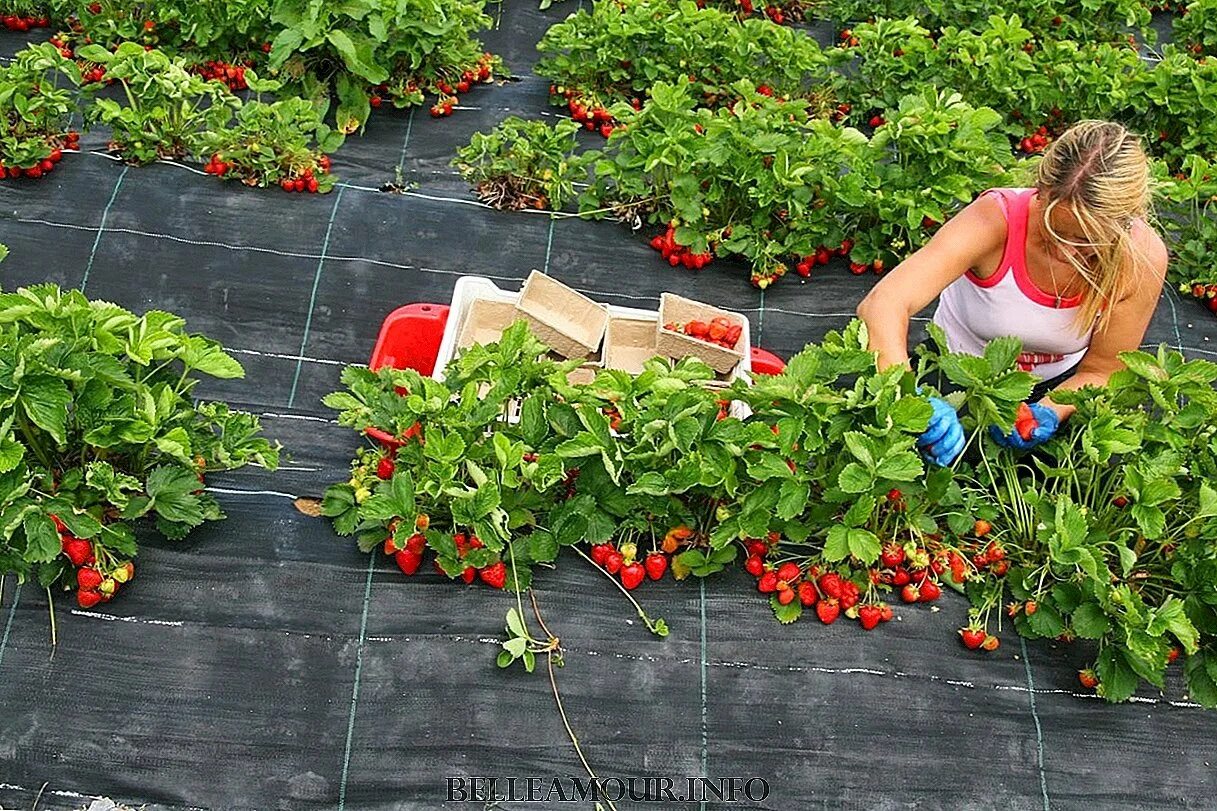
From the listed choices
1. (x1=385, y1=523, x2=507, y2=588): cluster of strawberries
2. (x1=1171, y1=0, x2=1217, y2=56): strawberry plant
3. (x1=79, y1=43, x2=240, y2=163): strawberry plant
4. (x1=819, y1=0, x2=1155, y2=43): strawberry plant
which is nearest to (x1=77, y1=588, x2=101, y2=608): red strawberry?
(x1=385, y1=523, x2=507, y2=588): cluster of strawberries

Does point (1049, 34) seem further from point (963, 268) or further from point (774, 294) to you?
point (963, 268)

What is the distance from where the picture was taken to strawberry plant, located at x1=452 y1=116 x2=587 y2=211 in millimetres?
4934

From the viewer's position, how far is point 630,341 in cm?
414

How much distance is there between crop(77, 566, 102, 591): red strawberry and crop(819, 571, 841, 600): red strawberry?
6.20 feet

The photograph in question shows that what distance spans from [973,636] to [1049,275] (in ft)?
3.56

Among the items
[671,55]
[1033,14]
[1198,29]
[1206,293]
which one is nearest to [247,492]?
[671,55]

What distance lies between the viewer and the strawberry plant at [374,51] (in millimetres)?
5371

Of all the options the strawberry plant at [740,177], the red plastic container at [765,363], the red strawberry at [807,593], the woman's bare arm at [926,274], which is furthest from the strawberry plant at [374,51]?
the red strawberry at [807,593]

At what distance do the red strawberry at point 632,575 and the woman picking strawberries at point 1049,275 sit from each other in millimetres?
824

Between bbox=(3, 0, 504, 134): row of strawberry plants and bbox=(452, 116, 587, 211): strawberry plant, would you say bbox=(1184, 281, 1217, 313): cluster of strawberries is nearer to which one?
bbox=(452, 116, 587, 211): strawberry plant

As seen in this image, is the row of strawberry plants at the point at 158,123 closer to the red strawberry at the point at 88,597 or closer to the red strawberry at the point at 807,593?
the red strawberry at the point at 88,597

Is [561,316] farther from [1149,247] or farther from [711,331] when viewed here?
[1149,247]

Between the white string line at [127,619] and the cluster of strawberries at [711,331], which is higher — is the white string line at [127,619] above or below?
below

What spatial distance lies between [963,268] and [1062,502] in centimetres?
78
